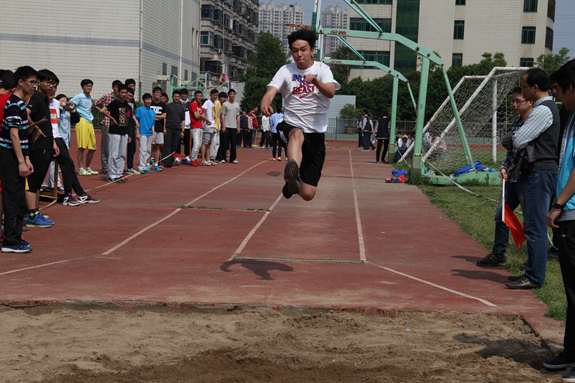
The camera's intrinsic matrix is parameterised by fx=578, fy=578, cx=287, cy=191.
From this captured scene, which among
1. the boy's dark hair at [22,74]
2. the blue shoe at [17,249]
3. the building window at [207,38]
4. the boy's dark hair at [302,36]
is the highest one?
the building window at [207,38]

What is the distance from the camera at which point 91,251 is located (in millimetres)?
6977

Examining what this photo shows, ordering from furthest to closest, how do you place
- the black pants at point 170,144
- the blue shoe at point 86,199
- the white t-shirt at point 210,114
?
the white t-shirt at point 210,114
the black pants at point 170,144
the blue shoe at point 86,199

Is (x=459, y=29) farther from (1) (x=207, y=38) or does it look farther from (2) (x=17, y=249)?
(2) (x=17, y=249)

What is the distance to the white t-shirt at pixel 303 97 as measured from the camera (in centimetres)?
582

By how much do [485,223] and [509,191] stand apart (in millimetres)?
3249

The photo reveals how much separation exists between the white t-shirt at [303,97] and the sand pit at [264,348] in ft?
6.50

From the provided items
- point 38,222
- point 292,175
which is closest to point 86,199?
point 38,222

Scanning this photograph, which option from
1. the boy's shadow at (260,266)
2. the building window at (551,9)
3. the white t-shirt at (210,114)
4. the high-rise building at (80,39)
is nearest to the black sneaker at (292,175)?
the boy's shadow at (260,266)

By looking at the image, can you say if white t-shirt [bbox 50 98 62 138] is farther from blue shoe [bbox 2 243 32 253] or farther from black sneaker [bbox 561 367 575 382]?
black sneaker [bbox 561 367 575 382]

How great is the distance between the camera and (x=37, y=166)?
305 inches

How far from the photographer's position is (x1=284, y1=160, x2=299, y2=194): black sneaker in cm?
535

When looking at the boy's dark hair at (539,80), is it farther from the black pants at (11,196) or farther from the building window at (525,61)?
the building window at (525,61)

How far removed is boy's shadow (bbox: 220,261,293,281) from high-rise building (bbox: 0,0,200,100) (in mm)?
38410

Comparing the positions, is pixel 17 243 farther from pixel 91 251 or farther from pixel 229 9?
pixel 229 9
